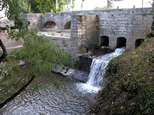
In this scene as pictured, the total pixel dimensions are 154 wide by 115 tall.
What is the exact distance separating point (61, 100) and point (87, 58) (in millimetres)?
3085

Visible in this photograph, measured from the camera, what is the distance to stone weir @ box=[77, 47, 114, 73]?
824cm

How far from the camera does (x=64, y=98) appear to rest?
6.13 m

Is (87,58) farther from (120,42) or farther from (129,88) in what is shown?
(129,88)

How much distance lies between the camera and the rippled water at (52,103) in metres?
5.29

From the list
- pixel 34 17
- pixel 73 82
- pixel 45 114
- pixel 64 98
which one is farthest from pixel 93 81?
pixel 34 17

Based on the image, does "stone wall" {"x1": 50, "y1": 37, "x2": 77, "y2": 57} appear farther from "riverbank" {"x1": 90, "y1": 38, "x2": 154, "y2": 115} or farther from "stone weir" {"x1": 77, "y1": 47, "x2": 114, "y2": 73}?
"riverbank" {"x1": 90, "y1": 38, "x2": 154, "y2": 115}

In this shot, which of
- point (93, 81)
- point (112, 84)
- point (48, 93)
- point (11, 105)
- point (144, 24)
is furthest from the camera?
point (144, 24)

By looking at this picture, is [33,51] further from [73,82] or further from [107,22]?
[107,22]

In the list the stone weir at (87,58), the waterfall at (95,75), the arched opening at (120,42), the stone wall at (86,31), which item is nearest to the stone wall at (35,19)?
the stone wall at (86,31)

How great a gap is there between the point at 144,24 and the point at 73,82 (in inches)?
199

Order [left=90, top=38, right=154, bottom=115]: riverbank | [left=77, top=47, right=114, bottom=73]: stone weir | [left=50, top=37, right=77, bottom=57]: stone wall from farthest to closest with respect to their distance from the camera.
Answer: [left=50, top=37, right=77, bottom=57]: stone wall, [left=77, top=47, right=114, bottom=73]: stone weir, [left=90, top=38, right=154, bottom=115]: riverbank

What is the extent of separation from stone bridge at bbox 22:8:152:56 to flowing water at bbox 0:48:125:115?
207 cm

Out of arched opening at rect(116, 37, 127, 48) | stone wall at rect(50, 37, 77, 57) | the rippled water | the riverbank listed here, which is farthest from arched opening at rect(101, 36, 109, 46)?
the riverbank

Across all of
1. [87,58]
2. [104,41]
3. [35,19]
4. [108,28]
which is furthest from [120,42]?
[35,19]
